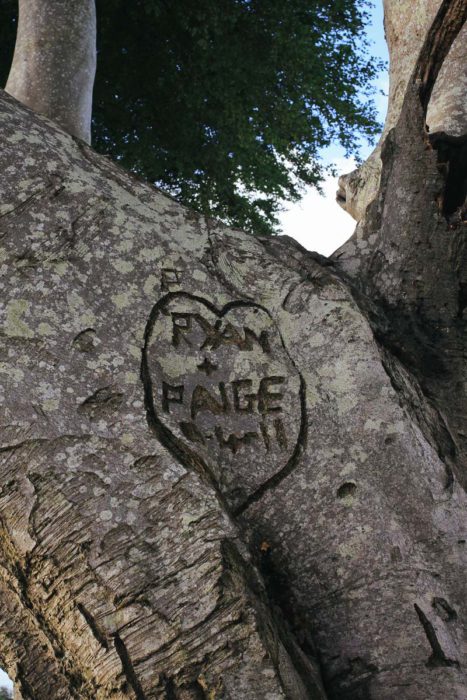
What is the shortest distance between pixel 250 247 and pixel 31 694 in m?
1.37

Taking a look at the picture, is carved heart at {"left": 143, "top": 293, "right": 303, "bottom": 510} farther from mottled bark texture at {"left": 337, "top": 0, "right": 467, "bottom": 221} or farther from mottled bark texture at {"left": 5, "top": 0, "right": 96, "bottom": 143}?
mottled bark texture at {"left": 5, "top": 0, "right": 96, "bottom": 143}

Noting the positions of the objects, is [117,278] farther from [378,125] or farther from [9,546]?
[378,125]

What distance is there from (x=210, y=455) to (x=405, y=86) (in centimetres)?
199

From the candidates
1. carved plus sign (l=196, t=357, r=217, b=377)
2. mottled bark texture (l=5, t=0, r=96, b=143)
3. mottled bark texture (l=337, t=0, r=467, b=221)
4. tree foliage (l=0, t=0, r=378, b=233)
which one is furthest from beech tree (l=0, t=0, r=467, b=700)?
tree foliage (l=0, t=0, r=378, b=233)

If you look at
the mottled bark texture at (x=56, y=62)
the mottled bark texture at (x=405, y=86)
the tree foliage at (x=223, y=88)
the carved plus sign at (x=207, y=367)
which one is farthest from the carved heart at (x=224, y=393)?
the tree foliage at (x=223, y=88)

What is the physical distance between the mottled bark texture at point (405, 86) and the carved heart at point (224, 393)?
1096 mm

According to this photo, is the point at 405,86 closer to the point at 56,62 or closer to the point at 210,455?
the point at 56,62

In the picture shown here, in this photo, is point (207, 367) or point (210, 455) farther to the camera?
point (207, 367)

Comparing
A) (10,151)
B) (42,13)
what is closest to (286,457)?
(10,151)

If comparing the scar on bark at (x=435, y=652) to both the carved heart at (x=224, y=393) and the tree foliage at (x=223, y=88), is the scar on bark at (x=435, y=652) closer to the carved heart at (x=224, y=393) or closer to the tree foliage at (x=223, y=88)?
the carved heart at (x=224, y=393)

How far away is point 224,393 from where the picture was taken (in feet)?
7.63

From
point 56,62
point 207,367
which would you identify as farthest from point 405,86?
point 207,367

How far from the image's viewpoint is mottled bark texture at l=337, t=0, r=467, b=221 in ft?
10.5

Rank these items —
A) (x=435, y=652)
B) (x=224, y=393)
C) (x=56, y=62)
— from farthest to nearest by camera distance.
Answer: (x=56, y=62), (x=224, y=393), (x=435, y=652)
